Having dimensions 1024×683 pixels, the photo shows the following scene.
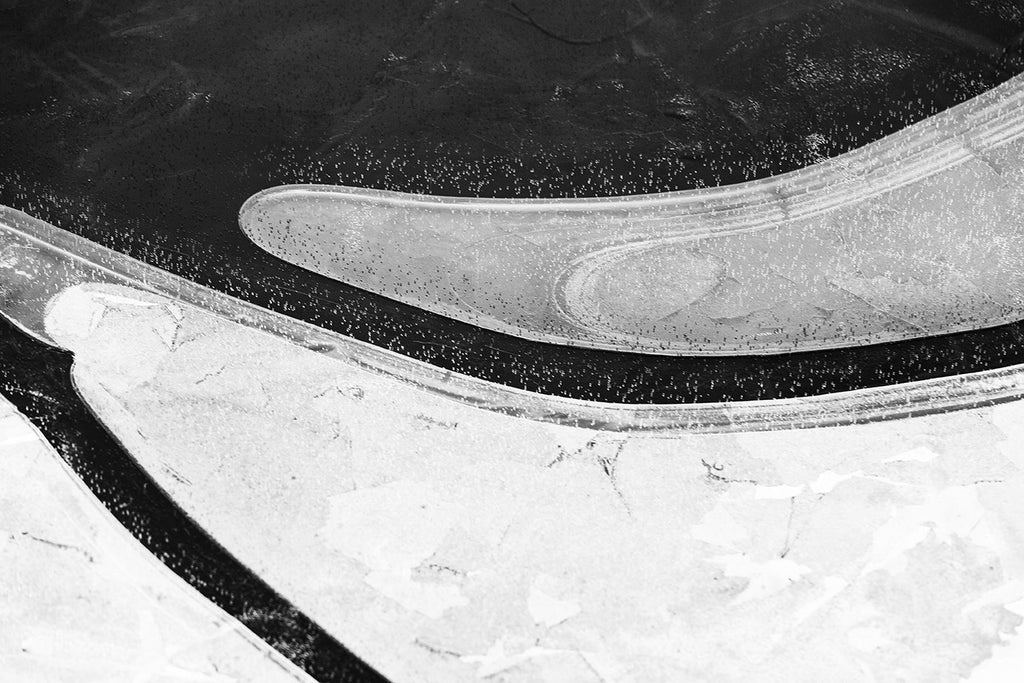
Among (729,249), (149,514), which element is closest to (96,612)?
(149,514)

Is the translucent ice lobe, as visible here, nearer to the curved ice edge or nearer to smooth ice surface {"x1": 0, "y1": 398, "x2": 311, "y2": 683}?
the curved ice edge

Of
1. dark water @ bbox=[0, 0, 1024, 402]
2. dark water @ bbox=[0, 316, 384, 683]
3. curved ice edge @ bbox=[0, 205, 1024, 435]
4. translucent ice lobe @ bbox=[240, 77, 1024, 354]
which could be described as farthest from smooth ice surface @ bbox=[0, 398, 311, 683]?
translucent ice lobe @ bbox=[240, 77, 1024, 354]

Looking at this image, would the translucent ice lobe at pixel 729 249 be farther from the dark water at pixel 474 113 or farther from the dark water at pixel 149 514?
the dark water at pixel 149 514

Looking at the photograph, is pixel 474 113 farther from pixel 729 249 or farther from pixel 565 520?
pixel 565 520

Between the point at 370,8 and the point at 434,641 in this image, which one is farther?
the point at 370,8

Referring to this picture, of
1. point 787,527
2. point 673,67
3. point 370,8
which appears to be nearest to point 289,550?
point 787,527

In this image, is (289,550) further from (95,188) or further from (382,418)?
(95,188)

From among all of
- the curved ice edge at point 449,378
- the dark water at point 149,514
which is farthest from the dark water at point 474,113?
the dark water at point 149,514
